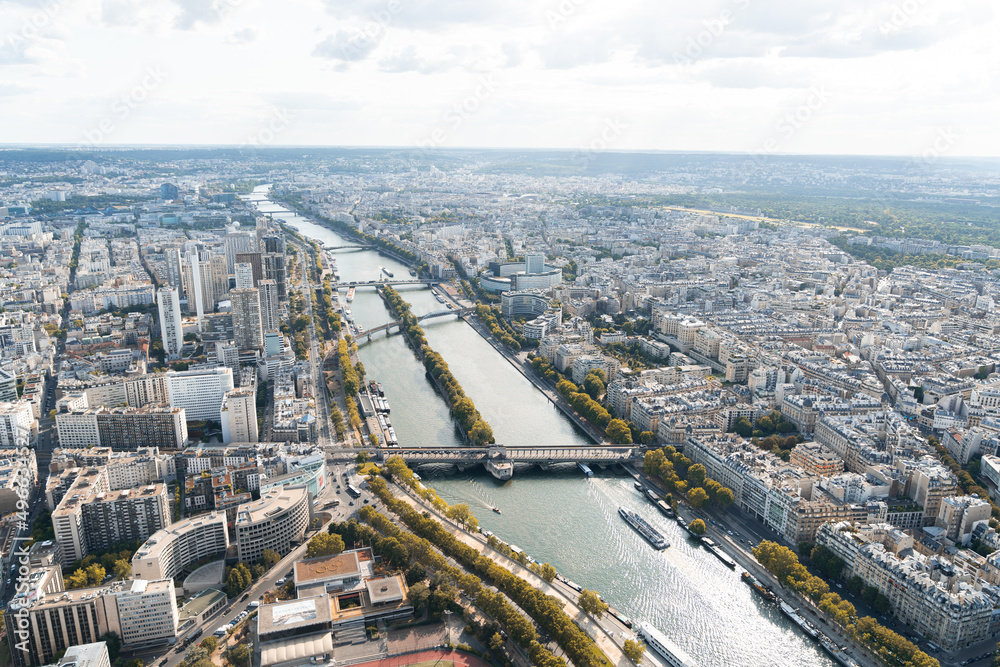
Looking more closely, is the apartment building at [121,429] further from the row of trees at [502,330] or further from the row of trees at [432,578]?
the row of trees at [502,330]

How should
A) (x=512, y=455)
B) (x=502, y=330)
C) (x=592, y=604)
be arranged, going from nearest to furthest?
(x=592, y=604), (x=512, y=455), (x=502, y=330)

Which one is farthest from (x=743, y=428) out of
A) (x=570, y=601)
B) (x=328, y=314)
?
(x=328, y=314)

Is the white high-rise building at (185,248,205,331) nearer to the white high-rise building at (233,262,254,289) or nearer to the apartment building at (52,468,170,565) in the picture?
the white high-rise building at (233,262,254,289)

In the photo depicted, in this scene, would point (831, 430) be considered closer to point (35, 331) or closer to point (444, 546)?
point (444, 546)

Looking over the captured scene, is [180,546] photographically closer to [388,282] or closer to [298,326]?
[298,326]

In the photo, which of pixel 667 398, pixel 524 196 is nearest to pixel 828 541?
pixel 667 398
